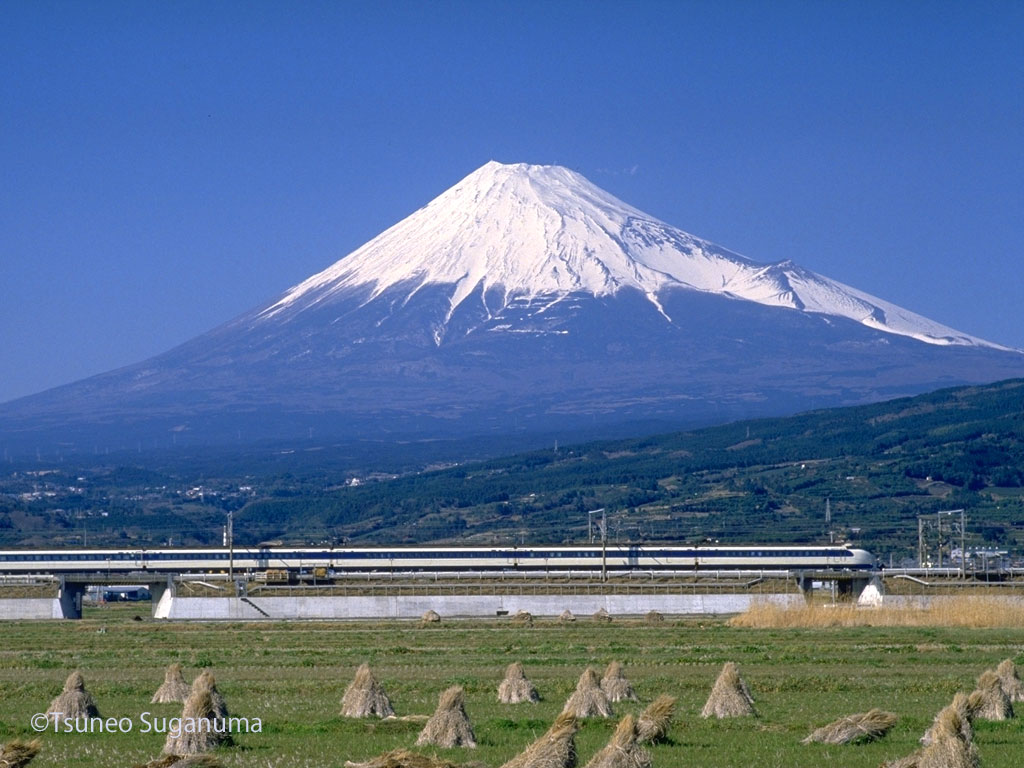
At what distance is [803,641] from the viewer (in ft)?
149

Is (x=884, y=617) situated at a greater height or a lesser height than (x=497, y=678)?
lesser

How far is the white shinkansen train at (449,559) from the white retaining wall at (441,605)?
61.6ft

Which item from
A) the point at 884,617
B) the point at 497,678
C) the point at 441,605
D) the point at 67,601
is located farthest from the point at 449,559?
the point at 497,678

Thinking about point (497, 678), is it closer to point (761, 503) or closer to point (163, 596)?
point (163, 596)

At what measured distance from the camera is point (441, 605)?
72750 millimetres

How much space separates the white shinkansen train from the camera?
93125 millimetres

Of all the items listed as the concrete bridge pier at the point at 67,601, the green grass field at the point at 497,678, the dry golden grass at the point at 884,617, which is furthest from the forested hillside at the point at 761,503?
the green grass field at the point at 497,678

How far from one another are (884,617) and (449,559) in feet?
135

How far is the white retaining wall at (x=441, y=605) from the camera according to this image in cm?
7156

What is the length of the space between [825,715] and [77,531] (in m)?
148

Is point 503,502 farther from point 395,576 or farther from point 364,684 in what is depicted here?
point 364,684

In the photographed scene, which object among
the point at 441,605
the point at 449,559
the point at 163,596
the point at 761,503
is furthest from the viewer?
the point at 761,503

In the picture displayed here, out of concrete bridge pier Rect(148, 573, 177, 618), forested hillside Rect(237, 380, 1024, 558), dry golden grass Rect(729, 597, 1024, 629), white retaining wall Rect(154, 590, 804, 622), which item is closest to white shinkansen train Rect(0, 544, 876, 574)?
concrete bridge pier Rect(148, 573, 177, 618)

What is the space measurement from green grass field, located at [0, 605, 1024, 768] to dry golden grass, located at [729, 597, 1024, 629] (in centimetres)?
185
